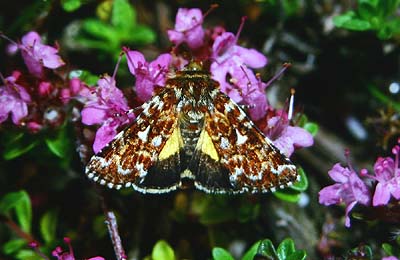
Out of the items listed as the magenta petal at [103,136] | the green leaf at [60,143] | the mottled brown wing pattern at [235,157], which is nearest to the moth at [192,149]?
the mottled brown wing pattern at [235,157]

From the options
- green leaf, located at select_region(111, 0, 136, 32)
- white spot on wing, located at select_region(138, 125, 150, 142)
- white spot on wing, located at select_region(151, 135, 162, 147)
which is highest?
green leaf, located at select_region(111, 0, 136, 32)

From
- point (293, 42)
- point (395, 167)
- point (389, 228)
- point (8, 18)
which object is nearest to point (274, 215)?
point (389, 228)

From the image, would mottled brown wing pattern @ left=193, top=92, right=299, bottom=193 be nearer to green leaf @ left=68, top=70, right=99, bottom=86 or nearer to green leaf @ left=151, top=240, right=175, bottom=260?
green leaf @ left=151, top=240, right=175, bottom=260

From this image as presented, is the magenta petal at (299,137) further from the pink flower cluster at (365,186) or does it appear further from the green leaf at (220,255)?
the green leaf at (220,255)

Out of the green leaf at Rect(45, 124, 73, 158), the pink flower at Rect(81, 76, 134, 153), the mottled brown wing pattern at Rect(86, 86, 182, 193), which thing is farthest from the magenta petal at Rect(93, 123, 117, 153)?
the green leaf at Rect(45, 124, 73, 158)

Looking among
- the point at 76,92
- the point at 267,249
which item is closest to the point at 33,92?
the point at 76,92

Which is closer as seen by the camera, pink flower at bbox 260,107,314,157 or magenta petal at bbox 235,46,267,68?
pink flower at bbox 260,107,314,157
